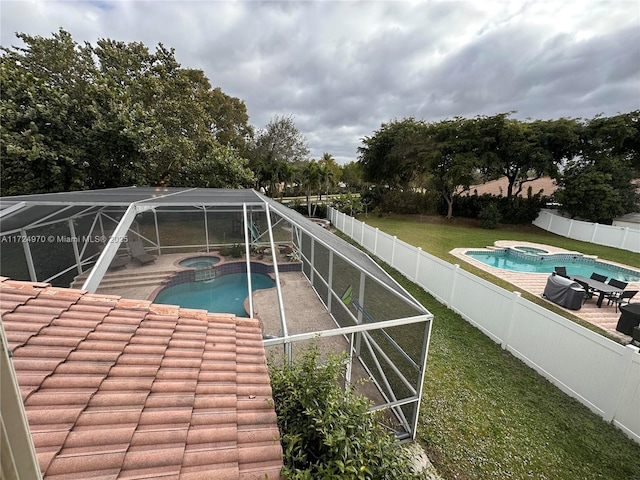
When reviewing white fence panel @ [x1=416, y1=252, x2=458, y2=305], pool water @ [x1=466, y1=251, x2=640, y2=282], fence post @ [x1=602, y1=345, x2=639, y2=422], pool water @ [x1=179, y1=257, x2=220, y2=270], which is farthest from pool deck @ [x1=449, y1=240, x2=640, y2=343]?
pool water @ [x1=179, y1=257, x2=220, y2=270]

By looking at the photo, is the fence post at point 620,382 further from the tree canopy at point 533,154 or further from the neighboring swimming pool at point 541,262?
the tree canopy at point 533,154

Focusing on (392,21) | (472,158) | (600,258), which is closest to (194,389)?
(392,21)

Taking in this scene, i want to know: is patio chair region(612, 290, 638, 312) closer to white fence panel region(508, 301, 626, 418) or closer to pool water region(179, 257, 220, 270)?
white fence panel region(508, 301, 626, 418)

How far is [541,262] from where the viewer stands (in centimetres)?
1390

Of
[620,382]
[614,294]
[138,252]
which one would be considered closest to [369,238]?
[614,294]

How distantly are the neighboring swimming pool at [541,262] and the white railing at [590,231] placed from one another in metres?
4.29

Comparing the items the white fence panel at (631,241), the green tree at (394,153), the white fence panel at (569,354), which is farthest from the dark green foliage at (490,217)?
the white fence panel at (569,354)

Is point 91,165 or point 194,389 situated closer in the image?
point 194,389

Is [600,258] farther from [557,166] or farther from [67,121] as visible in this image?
[67,121]

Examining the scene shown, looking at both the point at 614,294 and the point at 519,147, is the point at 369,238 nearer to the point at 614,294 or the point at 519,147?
the point at 614,294

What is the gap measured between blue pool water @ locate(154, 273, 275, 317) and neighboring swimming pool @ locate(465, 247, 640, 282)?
12.1m

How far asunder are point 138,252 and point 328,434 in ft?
39.7

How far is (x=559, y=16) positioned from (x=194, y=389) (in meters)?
10.5

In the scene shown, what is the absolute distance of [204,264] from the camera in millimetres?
11914
